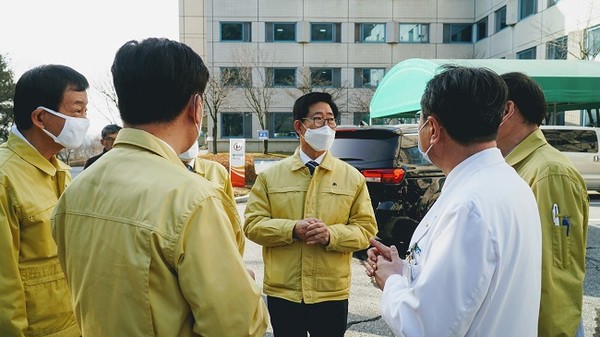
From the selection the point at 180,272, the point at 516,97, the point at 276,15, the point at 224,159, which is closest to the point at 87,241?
the point at 180,272

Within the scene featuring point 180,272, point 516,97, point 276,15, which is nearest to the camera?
point 180,272

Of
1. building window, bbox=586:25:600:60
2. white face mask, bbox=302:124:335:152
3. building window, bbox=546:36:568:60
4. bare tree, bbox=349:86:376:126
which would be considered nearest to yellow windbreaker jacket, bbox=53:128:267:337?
white face mask, bbox=302:124:335:152

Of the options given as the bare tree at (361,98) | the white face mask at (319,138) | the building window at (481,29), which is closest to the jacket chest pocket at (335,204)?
the white face mask at (319,138)

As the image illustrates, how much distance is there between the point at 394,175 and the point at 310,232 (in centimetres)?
358

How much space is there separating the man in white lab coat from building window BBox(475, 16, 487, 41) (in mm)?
32617

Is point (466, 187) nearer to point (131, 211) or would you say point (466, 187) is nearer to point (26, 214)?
point (131, 211)

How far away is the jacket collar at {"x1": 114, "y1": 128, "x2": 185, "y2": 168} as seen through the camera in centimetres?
144

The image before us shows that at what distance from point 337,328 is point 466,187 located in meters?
1.83

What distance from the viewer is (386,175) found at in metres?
6.28

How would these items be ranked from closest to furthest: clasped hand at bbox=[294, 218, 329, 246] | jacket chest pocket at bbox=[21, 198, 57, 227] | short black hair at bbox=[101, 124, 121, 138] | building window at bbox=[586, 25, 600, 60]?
jacket chest pocket at bbox=[21, 198, 57, 227] < clasped hand at bbox=[294, 218, 329, 246] < short black hair at bbox=[101, 124, 121, 138] < building window at bbox=[586, 25, 600, 60]

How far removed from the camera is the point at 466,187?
1539 millimetres

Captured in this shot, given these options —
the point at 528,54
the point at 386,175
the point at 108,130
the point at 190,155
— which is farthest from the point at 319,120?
the point at 528,54

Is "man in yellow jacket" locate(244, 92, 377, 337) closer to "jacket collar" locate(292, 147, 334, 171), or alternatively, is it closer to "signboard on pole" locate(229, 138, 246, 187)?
"jacket collar" locate(292, 147, 334, 171)

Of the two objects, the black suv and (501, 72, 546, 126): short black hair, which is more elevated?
(501, 72, 546, 126): short black hair
